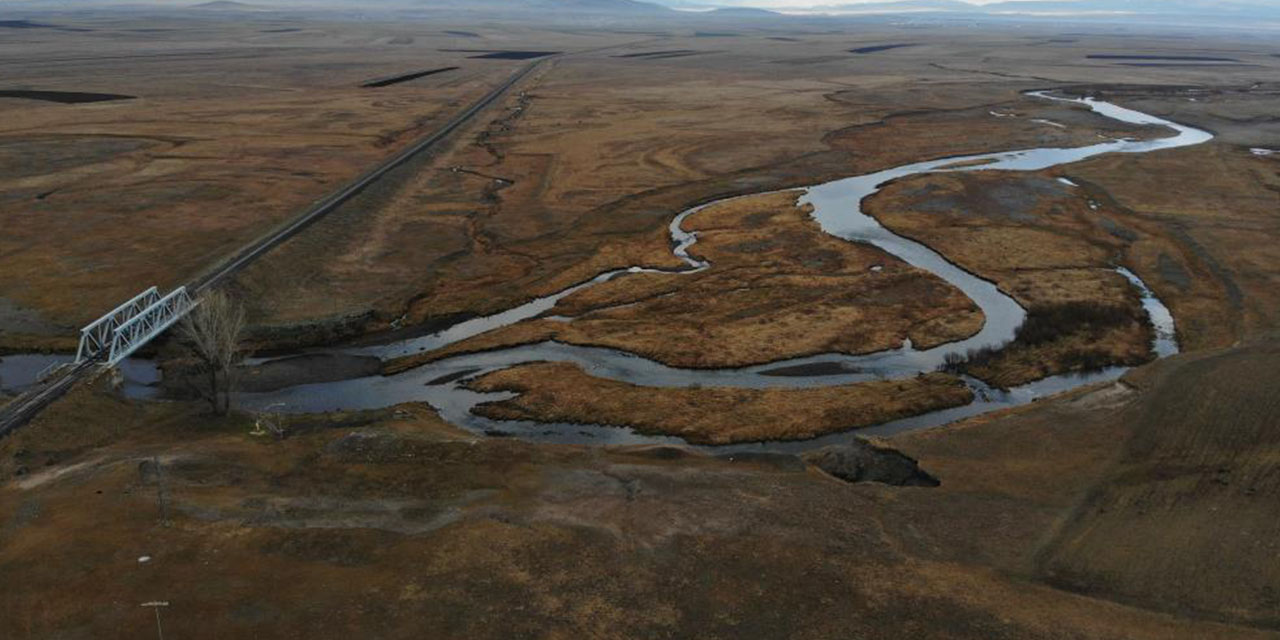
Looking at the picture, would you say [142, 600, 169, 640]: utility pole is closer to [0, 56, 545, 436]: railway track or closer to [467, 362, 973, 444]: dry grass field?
[0, 56, 545, 436]: railway track

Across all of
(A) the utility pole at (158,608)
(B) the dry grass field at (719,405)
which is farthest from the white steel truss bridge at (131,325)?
(A) the utility pole at (158,608)

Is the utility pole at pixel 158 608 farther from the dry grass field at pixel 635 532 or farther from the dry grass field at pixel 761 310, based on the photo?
the dry grass field at pixel 761 310

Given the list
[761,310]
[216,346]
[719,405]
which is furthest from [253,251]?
[719,405]

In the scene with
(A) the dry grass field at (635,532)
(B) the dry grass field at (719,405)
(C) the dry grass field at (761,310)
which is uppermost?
(C) the dry grass field at (761,310)

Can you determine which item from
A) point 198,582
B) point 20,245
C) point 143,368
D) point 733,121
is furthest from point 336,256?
point 733,121

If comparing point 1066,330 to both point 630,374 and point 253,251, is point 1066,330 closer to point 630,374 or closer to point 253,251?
point 630,374

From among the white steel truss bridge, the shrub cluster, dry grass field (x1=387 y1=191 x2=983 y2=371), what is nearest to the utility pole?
the white steel truss bridge

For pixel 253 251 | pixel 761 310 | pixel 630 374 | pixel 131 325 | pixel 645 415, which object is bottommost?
pixel 645 415
